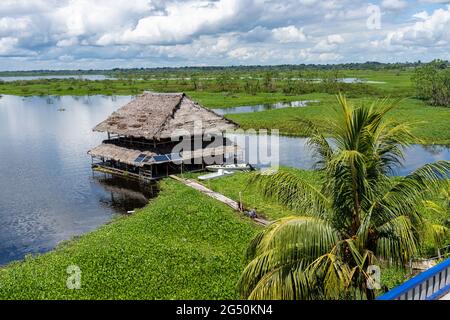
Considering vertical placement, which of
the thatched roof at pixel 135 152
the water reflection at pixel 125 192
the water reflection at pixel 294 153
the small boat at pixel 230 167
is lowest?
the water reflection at pixel 125 192

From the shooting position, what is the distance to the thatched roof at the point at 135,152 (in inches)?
1046

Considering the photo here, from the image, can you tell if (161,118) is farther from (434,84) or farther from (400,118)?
(434,84)

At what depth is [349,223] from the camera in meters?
7.02

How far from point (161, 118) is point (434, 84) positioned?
Answer: 45359mm

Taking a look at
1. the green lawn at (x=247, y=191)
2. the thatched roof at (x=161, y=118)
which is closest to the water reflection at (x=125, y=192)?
the thatched roof at (x=161, y=118)

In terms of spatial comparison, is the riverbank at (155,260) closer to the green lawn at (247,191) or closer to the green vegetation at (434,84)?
the green lawn at (247,191)

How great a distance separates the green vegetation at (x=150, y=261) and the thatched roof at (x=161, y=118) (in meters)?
9.21

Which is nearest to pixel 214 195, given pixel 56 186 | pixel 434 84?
pixel 56 186

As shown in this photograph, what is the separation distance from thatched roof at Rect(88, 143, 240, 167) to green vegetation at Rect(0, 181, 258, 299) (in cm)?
801

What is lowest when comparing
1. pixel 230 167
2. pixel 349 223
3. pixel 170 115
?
pixel 230 167

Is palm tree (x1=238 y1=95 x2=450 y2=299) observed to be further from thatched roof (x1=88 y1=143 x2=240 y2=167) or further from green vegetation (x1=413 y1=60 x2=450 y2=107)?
green vegetation (x1=413 y1=60 x2=450 y2=107)
